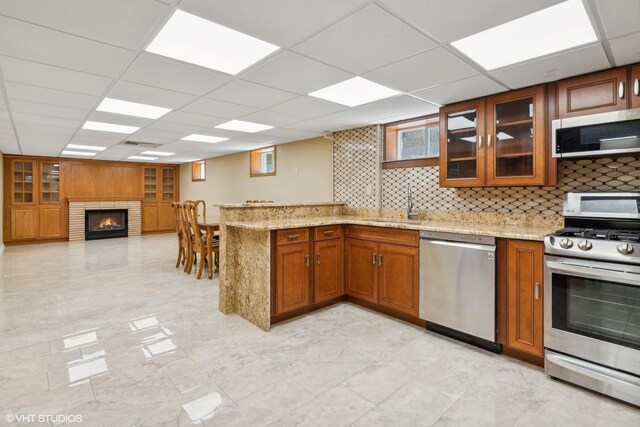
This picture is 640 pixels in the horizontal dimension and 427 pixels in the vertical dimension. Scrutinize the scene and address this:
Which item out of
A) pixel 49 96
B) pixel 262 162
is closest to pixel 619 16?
pixel 49 96

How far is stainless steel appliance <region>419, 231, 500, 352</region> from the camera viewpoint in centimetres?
259

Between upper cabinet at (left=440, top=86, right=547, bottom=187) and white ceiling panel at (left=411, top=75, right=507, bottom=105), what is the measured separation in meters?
0.10

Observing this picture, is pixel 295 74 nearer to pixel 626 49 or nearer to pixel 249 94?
pixel 249 94

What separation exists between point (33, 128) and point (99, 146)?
1780 mm

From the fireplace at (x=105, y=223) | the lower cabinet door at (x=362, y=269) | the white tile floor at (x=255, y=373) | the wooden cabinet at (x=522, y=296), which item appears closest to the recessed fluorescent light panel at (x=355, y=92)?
the lower cabinet door at (x=362, y=269)

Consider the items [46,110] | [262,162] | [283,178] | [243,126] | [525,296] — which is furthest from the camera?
[262,162]

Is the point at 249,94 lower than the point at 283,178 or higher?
higher

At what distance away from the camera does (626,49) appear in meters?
2.18

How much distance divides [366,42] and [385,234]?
179 cm

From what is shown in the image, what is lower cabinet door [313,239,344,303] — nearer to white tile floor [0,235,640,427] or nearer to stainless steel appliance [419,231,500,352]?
white tile floor [0,235,640,427]

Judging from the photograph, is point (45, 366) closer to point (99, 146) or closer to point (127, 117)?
point (127, 117)

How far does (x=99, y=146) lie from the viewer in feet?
21.8

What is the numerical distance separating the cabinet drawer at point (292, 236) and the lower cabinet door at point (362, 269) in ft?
2.01

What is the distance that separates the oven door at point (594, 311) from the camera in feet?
6.48
